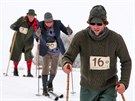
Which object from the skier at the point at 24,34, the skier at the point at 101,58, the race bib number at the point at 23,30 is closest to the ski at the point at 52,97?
the skier at the point at 24,34

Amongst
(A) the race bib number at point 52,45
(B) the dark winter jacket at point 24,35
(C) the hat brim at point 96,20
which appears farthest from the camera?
(B) the dark winter jacket at point 24,35

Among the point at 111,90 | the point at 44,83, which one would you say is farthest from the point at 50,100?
the point at 111,90

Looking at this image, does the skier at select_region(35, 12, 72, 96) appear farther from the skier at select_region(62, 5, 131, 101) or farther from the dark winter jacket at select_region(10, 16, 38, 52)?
the skier at select_region(62, 5, 131, 101)

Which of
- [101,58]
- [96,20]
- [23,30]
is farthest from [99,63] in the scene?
[23,30]

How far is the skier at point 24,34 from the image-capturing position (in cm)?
1110

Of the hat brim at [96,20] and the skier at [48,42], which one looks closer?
the hat brim at [96,20]

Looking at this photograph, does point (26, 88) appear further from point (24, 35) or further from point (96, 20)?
point (96, 20)

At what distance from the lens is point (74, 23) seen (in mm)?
22938

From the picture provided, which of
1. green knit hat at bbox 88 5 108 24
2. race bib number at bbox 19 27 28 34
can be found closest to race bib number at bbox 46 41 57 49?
race bib number at bbox 19 27 28 34

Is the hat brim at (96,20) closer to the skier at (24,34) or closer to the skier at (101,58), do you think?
the skier at (101,58)

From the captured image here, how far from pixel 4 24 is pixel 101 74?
19208 mm

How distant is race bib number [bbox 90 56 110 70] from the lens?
17.2 ft

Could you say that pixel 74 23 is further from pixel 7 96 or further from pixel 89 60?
pixel 89 60

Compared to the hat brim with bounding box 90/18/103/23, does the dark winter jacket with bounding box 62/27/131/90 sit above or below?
below
